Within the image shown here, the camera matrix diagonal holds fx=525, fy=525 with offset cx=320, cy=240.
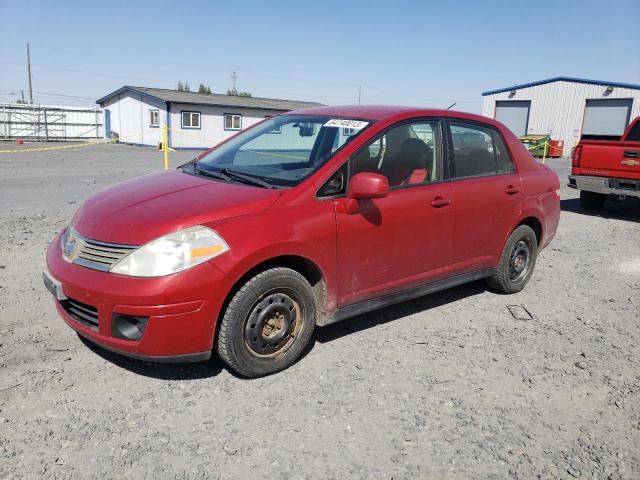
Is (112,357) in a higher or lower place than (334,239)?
lower

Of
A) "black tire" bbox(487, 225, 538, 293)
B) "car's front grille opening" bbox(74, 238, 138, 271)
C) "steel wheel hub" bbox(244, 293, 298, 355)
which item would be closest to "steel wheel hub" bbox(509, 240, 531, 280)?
"black tire" bbox(487, 225, 538, 293)

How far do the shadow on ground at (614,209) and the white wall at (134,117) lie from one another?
2543 centimetres

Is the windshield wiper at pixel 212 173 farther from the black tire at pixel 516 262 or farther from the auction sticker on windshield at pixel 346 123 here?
the black tire at pixel 516 262

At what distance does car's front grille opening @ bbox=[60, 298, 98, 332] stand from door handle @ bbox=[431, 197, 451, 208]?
256cm

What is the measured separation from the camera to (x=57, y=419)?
2.87 m

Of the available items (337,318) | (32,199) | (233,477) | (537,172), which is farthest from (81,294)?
(32,199)

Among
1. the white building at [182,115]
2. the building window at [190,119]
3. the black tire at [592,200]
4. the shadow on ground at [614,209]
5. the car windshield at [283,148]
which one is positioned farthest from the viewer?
the building window at [190,119]

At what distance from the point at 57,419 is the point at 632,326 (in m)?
4.54

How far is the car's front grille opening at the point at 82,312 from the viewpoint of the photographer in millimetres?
3059

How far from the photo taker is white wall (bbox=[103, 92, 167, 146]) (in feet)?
107

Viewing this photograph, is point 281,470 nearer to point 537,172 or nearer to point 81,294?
point 81,294

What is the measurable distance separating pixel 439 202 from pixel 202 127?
102 feet

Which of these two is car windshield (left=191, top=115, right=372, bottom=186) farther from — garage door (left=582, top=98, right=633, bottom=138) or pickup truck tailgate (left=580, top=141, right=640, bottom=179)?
garage door (left=582, top=98, right=633, bottom=138)

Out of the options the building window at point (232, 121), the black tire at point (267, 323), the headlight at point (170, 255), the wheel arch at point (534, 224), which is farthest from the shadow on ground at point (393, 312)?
the building window at point (232, 121)
